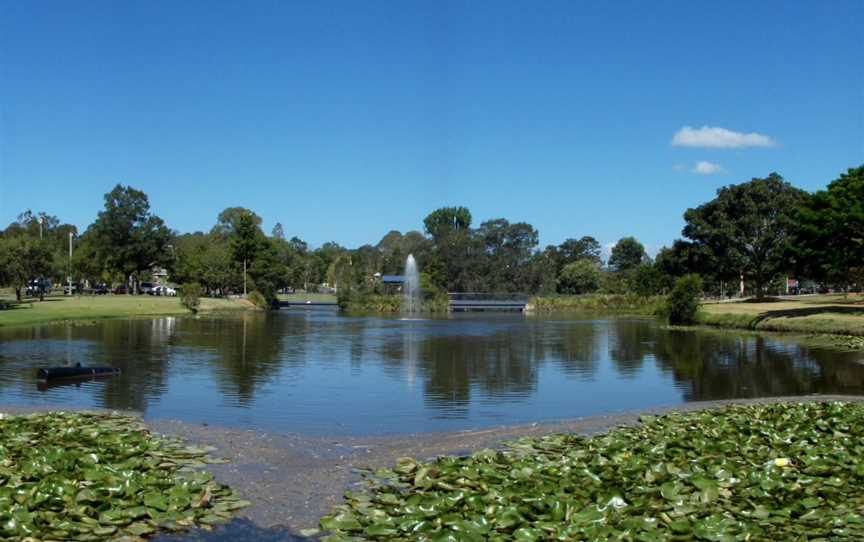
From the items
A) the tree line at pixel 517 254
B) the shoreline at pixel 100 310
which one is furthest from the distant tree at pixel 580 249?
the shoreline at pixel 100 310

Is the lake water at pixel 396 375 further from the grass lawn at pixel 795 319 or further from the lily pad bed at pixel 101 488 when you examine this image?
the lily pad bed at pixel 101 488

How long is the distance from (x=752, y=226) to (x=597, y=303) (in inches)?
1208

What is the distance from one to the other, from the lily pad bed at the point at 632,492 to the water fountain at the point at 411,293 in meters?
86.2

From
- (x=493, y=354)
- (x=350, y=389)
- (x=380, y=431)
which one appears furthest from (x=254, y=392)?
(x=493, y=354)

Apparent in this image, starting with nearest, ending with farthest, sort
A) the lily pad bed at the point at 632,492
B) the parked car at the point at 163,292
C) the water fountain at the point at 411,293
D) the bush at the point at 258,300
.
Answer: the lily pad bed at the point at 632,492 → the bush at the point at 258,300 → the water fountain at the point at 411,293 → the parked car at the point at 163,292

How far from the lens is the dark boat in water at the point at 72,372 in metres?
26.8

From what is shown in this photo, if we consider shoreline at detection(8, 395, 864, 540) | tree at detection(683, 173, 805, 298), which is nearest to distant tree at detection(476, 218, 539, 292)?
tree at detection(683, 173, 805, 298)

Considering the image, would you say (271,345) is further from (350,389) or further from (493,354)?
(350,389)

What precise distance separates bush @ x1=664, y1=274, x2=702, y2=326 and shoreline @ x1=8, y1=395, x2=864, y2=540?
154 ft

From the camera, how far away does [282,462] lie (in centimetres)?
1494

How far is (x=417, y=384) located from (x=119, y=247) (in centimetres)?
9376

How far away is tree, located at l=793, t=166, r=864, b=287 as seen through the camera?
179 ft

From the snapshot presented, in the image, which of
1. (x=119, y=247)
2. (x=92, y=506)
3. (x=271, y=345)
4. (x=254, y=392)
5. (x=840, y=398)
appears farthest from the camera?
(x=119, y=247)

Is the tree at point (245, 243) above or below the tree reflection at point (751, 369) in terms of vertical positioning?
above
